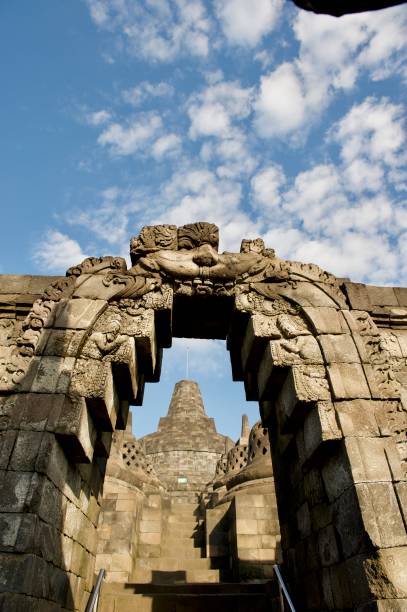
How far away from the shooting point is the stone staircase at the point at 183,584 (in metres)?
5.23

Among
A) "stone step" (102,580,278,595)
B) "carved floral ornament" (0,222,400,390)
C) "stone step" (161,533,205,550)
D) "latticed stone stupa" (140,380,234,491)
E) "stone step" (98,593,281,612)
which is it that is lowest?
"stone step" (98,593,281,612)

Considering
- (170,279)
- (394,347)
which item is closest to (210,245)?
(170,279)

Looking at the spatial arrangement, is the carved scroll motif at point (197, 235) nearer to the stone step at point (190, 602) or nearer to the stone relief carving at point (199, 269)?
the stone relief carving at point (199, 269)

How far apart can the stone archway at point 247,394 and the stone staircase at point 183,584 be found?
60 centimetres

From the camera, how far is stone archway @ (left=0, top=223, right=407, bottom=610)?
352cm

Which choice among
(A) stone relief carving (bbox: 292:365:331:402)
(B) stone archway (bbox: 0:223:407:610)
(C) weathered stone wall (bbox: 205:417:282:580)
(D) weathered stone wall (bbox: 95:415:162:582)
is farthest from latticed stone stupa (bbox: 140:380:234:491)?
(A) stone relief carving (bbox: 292:365:331:402)

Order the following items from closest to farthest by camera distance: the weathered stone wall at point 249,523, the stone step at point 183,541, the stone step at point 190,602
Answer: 1. the stone step at point 190,602
2. the weathered stone wall at point 249,523
3. the stone step at point 183,541

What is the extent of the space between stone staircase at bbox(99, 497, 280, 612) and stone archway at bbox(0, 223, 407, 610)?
0.60 metres

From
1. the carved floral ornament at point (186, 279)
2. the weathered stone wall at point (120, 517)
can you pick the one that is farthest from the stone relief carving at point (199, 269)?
the weathered stone wall at point (120, 517)

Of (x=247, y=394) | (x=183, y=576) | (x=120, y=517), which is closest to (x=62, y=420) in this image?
(x=247, y=394)

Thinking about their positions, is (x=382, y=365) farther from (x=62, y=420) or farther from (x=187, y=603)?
(x=187, y=603)

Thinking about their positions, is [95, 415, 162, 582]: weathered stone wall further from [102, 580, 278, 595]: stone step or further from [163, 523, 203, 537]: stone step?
[102, 580, 278, 595]: stone step

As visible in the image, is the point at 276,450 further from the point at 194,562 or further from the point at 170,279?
the point at 194,562

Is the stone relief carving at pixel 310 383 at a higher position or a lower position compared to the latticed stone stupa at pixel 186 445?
lower
